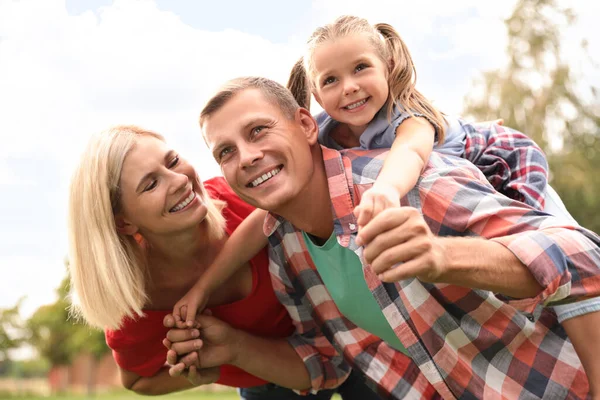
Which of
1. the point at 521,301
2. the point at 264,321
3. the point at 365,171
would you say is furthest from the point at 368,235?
the point at 264,321

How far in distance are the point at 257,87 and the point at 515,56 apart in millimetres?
16177

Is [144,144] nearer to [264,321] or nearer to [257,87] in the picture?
[257,87]

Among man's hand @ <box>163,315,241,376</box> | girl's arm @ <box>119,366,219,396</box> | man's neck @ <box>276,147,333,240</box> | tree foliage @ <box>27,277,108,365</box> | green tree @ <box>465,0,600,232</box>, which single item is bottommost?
tree foliage @ <box>27,277,108,365</box>

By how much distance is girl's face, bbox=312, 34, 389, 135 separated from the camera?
301 cm

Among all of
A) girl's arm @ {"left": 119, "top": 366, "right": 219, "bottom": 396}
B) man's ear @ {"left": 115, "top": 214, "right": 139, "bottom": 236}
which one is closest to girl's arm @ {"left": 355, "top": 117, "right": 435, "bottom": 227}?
man's ear @ {"left": 115, "top": 214, "right": 139, "bottom": 236}

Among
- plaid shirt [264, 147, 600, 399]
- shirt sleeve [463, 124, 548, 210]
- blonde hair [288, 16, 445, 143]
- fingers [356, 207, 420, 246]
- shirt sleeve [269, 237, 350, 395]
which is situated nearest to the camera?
fingers [356, 207, 420, 246]

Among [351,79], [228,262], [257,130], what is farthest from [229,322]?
[351,79]

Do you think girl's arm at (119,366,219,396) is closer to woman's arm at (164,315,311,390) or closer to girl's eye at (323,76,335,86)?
woman's arm at (164,315,311,390)

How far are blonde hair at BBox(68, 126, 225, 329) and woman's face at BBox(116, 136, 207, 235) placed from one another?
0.15 ft

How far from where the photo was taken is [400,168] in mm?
2438

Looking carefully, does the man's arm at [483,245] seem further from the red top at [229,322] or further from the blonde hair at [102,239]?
the blonde hair at [102,239]

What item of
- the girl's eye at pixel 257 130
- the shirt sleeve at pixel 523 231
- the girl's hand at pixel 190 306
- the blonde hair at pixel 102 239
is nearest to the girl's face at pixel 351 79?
the girl's eye at pixel 257 130

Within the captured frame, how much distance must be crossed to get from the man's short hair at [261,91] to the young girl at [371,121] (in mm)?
211

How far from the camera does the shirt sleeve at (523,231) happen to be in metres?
2.13
